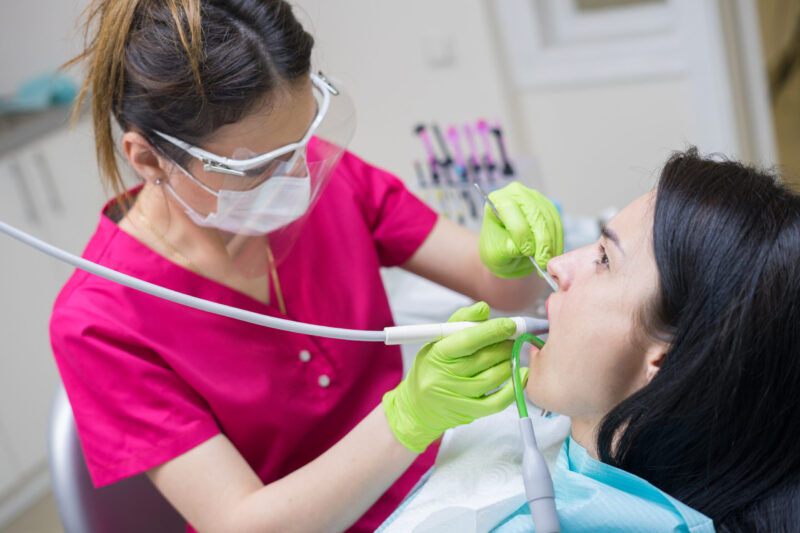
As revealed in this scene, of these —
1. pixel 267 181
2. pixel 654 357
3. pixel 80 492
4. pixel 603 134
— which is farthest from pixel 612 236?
pixel 603 134

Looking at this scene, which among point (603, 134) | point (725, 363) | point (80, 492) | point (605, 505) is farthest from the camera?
point (603, 134)

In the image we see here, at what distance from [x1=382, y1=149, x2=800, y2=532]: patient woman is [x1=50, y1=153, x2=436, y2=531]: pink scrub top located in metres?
0.39

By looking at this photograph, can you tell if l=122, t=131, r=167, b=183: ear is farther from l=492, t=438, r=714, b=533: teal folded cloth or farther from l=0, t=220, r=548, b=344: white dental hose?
l=492, t=438, r=714, b=533: teal folded cloth

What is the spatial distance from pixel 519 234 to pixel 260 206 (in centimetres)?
41

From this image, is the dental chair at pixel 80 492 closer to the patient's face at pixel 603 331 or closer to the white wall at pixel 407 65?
the patient's face at pixel 603 331

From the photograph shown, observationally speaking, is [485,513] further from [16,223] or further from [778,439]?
[16,223]

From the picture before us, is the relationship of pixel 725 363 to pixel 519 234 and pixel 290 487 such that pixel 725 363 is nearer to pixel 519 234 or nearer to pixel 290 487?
pixel 519 234

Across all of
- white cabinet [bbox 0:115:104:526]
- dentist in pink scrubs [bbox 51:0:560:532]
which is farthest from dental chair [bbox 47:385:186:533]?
white cabinet [bbox 0:115:104:526]

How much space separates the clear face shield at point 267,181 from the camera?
1.14m

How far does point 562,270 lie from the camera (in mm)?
1145

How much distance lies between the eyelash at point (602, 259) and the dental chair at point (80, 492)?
797mm

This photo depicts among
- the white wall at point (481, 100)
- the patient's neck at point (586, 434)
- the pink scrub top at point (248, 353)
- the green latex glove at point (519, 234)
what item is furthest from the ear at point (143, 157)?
the white wall at point (481, 100)

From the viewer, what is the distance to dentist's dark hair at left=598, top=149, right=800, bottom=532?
3.01 ft

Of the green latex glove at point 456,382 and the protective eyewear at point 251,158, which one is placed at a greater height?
the protective eyewear at point 251,158
